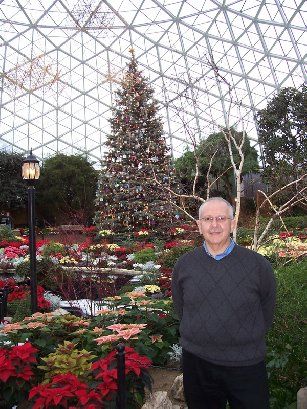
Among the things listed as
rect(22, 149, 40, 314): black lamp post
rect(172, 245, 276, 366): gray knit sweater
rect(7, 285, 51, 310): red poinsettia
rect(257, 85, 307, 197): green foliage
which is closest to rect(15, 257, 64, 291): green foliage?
rect(7, 285, 51, 310): red poinsettia

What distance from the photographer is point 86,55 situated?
39.7 m

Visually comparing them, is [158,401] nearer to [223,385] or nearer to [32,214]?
[223,385]

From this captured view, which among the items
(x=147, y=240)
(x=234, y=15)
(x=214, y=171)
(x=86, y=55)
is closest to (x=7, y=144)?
(x=86, y=55)

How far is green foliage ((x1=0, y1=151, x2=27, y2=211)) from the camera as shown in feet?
125

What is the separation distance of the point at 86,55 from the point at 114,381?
1508 inches

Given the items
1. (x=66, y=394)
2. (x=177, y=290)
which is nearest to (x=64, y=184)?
(x=66, y=394)

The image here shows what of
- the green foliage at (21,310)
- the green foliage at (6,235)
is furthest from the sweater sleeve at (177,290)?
the green foliage at (6,235)

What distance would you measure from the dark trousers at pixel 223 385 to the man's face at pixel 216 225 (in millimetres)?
766

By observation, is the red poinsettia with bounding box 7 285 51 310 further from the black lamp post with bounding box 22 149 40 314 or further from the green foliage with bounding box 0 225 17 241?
the green foliage with bounding box 0 225 17 241

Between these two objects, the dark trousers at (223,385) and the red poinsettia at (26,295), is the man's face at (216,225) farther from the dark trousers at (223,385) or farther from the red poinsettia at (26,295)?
the red poinsettia at (26,295)

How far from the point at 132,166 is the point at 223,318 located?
18272 mm

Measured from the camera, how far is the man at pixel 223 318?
124 inches

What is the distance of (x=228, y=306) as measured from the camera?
316 cm

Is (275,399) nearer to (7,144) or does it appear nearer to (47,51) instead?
(47,51)
